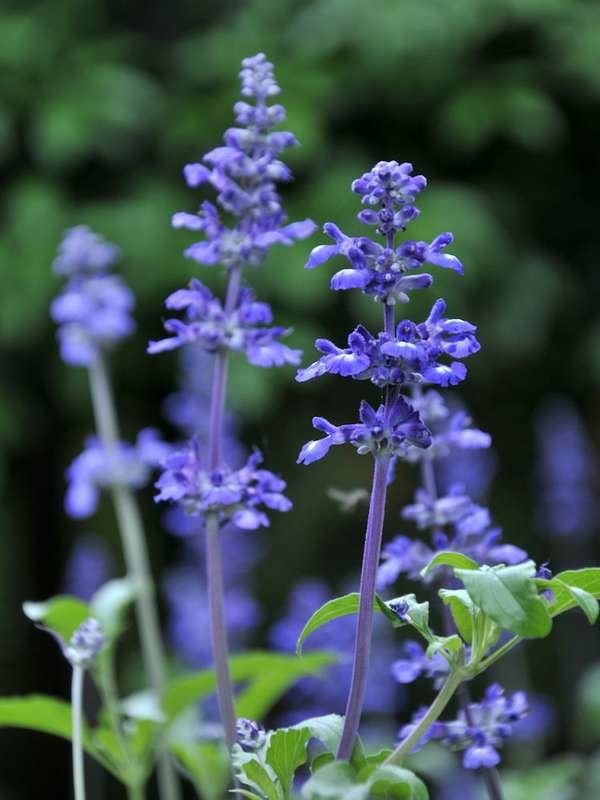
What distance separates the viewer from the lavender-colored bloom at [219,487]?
1.44 meters

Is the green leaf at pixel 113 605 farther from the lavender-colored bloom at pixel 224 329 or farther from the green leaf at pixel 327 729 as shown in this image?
the green leaf at pixel 327 729

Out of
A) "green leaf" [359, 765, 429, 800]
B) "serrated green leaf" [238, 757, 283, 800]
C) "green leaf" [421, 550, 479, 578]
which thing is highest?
"green leaf" [421, 550, 479, 578]

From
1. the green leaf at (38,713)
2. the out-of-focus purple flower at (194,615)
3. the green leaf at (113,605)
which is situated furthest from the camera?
the out-of-focus purple flower at (194,615)

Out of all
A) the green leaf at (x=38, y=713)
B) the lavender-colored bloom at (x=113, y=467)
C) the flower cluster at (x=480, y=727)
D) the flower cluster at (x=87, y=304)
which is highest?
the flower cluster at (x=87, y=304)

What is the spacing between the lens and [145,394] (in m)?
4.72

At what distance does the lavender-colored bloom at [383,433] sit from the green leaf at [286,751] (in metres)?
0.27

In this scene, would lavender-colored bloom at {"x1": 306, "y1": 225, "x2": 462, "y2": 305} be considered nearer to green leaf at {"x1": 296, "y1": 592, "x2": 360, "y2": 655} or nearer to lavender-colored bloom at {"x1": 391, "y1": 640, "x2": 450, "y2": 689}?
green leaf at {"x1": 296, "y1": 592, "x2": 360, "y2": 655}

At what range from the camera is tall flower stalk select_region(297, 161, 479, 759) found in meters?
1.16

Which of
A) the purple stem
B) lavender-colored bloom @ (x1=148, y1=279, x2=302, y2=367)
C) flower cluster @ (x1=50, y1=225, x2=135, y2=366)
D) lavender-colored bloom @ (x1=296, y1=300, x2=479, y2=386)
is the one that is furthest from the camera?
flower cluster @ (x1=50, y1=225, x2=135, y2=366)

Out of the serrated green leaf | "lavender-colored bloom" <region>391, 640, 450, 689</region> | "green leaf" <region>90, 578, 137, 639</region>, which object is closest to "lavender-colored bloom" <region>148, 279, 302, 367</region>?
"lavender-colored bloom" <region>391, 640, 450, 689</region>

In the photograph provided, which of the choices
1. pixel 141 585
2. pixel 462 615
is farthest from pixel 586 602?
pixel 141 585

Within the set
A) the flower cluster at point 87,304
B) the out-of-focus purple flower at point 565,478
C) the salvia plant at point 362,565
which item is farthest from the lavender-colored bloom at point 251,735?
the out-of-focus purple flower at point 565,478

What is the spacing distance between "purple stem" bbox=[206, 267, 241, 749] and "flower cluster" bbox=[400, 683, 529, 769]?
0.21 metres

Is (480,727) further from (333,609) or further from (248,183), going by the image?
(248,183)
